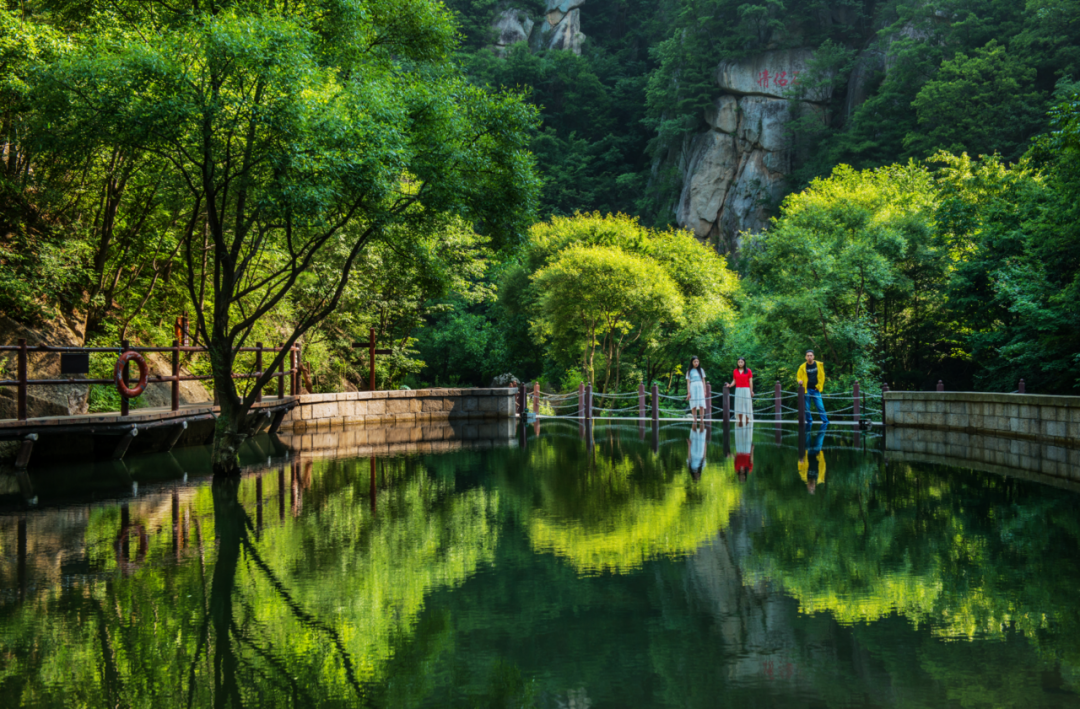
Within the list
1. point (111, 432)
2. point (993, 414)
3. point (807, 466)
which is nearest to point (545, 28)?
point (993, 414)

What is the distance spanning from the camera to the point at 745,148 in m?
47.0

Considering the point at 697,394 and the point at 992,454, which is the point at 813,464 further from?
the point at 697,394

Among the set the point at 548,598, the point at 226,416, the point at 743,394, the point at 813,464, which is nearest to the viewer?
the point at 548,598

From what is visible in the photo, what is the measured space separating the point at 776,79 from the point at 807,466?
1556 inches

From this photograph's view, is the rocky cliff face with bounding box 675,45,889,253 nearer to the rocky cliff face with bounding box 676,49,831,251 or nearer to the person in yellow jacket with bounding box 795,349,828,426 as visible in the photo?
the rocky cliff face with bounding box 676,49,831,251

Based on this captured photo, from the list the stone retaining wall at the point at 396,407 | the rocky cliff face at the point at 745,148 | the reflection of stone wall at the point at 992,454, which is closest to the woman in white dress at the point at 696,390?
the stone retaining wall at the point at 396,407

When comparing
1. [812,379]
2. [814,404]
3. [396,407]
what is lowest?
[396,407]

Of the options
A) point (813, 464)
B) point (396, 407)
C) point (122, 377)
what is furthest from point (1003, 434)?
point (122, 377)

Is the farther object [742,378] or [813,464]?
[742,378]

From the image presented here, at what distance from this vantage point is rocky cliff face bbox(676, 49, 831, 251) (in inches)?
1811

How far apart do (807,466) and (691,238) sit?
22851mm

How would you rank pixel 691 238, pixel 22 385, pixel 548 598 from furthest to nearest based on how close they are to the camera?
pixel 691 238 < pixel 22 385 < pixel 548 598

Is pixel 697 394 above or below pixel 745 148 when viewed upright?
below

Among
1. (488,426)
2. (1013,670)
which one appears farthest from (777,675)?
(488,426)
